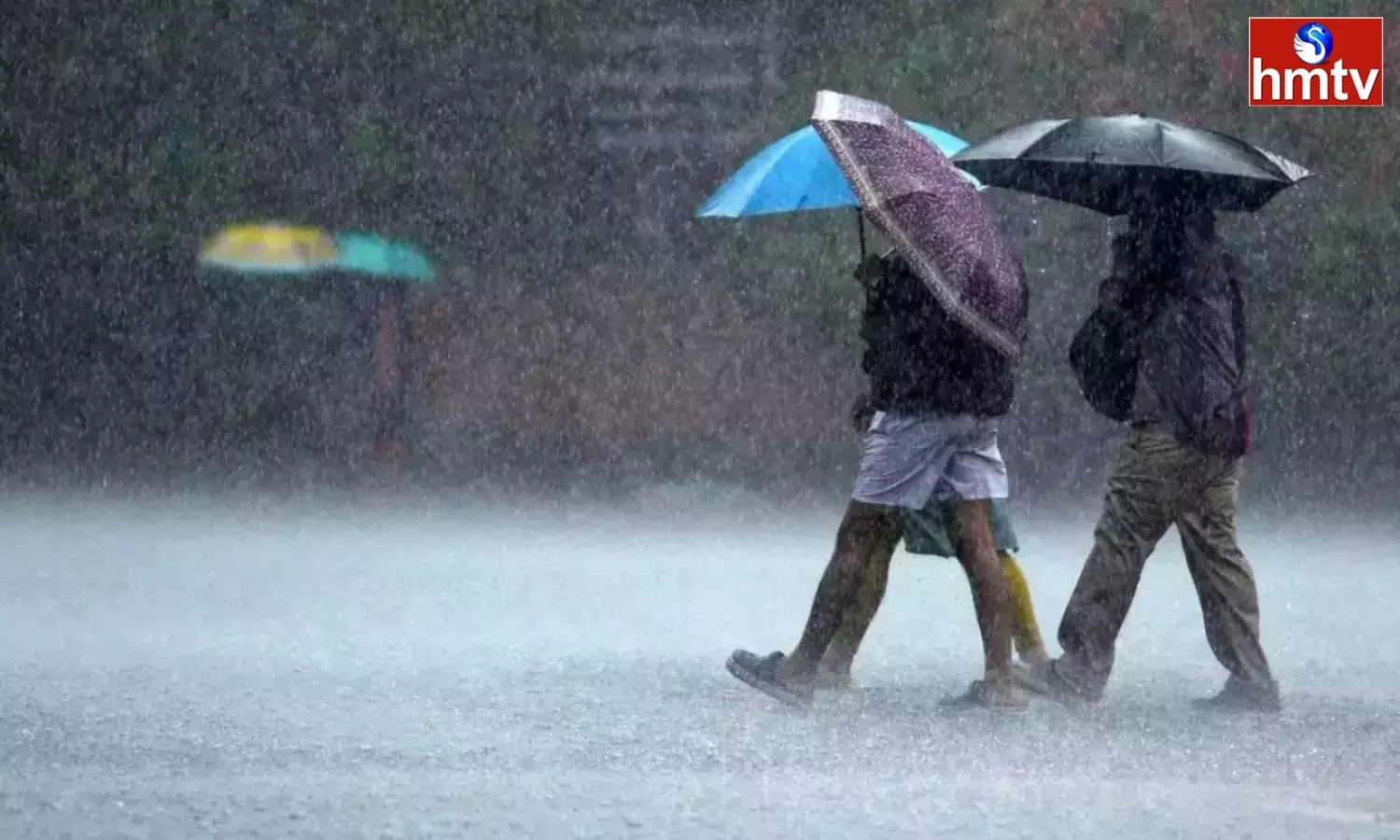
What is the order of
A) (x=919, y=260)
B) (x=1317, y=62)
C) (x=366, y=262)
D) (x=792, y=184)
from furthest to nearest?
(x=366, y=262) → (x=1317, y=62) → (x=792, y=184) → (x=919, y=260)

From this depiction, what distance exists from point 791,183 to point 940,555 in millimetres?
1399

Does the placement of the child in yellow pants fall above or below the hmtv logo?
below

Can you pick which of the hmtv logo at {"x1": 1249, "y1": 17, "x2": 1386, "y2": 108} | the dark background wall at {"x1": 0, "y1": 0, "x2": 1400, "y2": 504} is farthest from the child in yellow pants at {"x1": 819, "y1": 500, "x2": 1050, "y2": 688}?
the hmtv logo at {"x1": 1249, "y1": 17, "x2": 1386, "y2": 108}

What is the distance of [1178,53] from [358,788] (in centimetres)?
1029

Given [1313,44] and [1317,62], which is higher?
[1313,44]

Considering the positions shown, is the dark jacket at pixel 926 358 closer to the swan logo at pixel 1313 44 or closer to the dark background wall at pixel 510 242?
the dark background wall at pixel 510 242

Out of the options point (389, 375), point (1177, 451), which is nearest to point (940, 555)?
point (1177, 451)

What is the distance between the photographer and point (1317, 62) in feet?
47.1

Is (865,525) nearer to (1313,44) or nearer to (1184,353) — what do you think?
(1184,353)

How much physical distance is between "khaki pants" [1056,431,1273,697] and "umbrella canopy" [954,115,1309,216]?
0.86 metres

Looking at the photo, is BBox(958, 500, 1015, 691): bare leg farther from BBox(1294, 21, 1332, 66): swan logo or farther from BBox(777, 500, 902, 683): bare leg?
BBox(1294, 21, 1332, 66): swan logo

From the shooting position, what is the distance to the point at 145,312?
1608cm

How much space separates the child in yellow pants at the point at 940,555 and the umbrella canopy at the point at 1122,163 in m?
1.11

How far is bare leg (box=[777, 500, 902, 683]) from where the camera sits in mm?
6703
